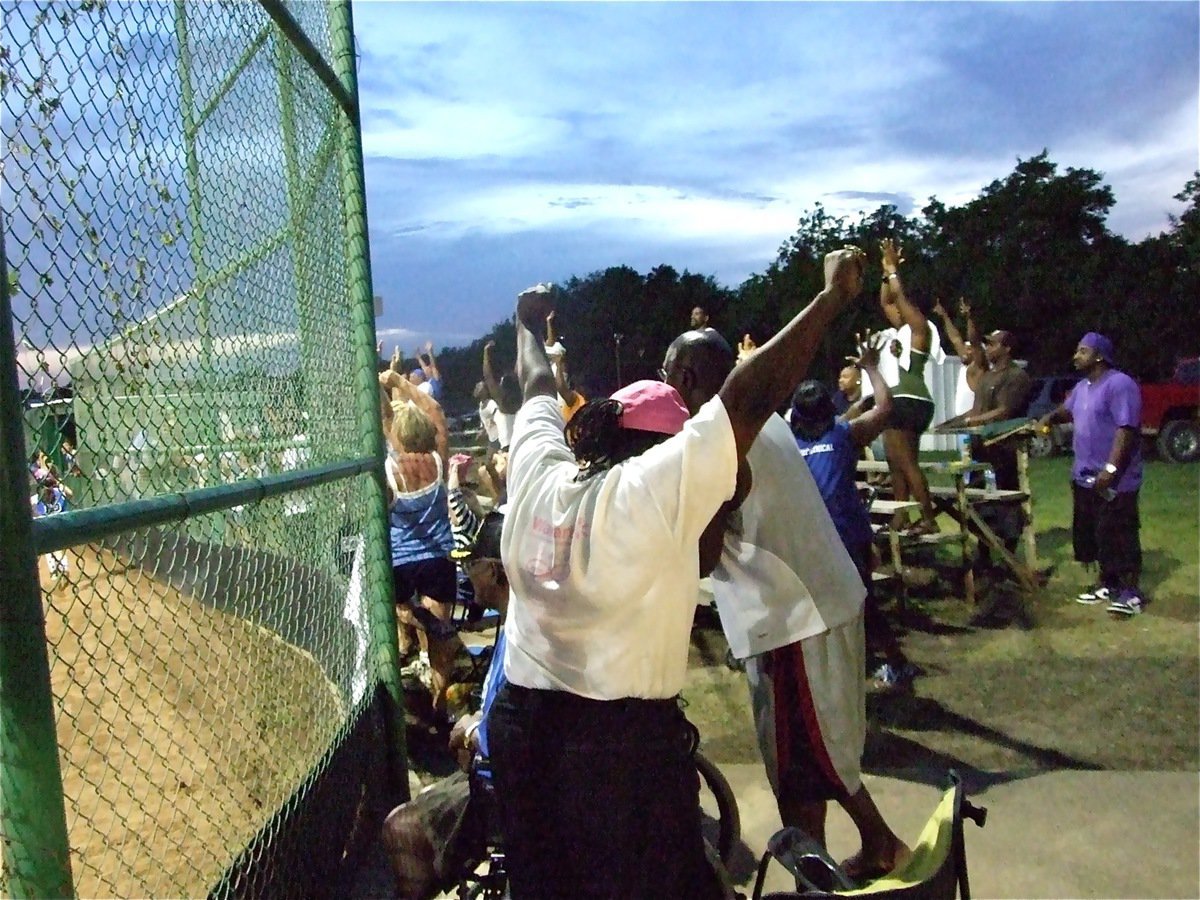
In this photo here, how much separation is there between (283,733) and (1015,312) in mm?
33096

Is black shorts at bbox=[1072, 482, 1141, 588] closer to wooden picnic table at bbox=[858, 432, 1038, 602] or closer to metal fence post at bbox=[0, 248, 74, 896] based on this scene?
wooden picnic table at bbox=[858, 432, 1038, 602]

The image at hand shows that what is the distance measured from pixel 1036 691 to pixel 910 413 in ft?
9.44

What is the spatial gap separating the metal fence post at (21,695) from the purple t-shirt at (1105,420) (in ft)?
23.7

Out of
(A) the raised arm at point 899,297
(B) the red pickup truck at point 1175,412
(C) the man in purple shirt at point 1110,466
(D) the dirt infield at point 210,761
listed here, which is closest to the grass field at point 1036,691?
(C) the man in purple shirt at point 1110,466

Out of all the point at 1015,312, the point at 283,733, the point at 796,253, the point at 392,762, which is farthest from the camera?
the point at 796,253

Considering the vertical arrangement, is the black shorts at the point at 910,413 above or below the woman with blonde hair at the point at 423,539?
above

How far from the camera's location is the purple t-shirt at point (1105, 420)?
7.20 meters

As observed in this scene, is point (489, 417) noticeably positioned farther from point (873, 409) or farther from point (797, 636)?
point (797, 636)

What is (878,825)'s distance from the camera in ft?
10.6

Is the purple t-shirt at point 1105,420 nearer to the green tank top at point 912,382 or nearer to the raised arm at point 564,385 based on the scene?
the green tank top at point 912,382

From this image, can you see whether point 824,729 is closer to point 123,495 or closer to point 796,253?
point 123,495

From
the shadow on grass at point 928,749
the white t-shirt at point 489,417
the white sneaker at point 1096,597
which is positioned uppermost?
the white t-shirt at point 489,417

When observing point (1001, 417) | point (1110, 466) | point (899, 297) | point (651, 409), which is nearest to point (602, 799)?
point (651, 409)

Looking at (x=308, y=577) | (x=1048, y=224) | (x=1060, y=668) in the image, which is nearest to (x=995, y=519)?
(x=1060, y=668)
